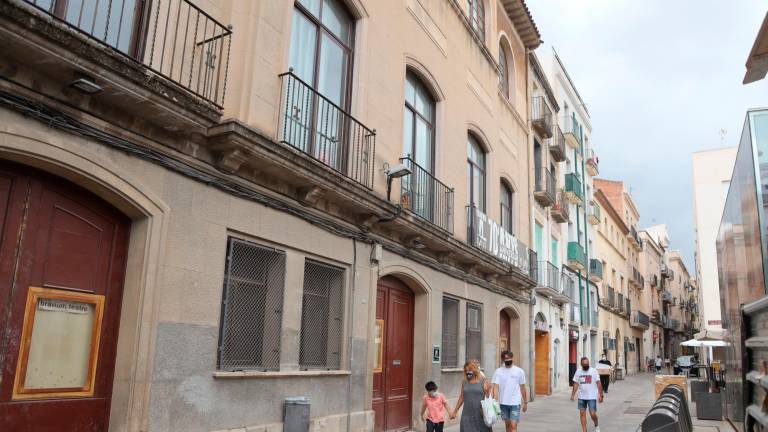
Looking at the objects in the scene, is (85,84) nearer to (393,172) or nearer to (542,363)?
(393,172)

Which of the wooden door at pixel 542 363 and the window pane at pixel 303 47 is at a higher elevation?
the window pane at pixel 303 47

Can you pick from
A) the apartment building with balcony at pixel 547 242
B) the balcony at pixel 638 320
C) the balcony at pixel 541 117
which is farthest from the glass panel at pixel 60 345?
the balcony at pixel 638 320

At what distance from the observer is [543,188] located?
74.7 ft

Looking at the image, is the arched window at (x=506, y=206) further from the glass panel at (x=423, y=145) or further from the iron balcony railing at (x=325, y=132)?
the iron balcony railing at (x=325, y=132)

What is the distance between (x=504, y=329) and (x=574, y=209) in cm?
1336

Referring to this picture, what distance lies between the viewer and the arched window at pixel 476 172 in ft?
53.8

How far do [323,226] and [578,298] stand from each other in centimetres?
2244

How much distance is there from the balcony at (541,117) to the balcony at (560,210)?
114 inches

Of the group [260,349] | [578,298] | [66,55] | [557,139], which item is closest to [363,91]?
[260,349]

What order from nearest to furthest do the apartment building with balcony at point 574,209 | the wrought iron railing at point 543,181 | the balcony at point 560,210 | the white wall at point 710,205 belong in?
the wrought iron railing at point 543,181 → the balcony at point 560,210 → the apartment building with balcony at point 574,209 → the white wall at point 710,205

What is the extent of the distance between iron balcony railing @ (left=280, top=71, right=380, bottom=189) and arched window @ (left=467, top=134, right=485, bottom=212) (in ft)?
19.0

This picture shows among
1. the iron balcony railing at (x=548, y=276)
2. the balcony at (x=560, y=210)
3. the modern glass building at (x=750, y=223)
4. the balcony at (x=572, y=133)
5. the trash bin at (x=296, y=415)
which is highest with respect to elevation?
the balcony at (x=572, y=133)

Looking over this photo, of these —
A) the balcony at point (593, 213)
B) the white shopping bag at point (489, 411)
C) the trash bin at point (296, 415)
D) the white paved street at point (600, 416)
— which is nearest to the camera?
the trash bin at point (296, 415)

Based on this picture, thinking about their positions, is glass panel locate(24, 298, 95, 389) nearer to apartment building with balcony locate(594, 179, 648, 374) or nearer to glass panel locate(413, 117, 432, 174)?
glass panel locate(413, 117, 432, 174)
